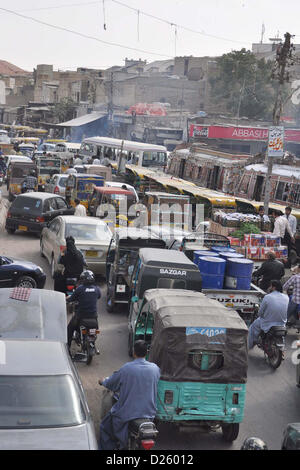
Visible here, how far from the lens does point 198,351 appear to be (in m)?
7.87

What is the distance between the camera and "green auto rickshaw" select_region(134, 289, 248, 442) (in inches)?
306

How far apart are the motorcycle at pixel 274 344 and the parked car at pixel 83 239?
5752 mm

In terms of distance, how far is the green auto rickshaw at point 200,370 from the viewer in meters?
7.77

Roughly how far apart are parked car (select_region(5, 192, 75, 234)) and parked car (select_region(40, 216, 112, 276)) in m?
4.00

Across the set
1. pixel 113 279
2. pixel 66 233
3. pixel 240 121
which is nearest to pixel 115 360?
pixel 113 279

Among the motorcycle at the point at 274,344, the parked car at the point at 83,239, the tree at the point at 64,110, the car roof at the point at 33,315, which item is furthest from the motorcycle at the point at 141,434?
the tree at the point at 64,110

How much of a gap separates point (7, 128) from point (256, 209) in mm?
67826

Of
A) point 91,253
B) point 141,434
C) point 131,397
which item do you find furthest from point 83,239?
point 141,434

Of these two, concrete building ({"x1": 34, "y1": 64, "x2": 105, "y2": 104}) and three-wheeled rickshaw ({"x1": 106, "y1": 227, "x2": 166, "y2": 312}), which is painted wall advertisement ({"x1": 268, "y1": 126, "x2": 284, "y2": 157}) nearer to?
three-wheeled rickshaw ({"x1": 106, "y1": 227, "x2": 166, "y2": 312})

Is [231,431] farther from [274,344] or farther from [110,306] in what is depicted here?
[110,306]

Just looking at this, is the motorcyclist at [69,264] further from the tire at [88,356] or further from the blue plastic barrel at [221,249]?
the tire at [88,356]

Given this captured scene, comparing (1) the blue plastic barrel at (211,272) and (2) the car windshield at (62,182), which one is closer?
(1) the blue plastic barrel at (211,272)

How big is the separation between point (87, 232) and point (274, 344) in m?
7.07
